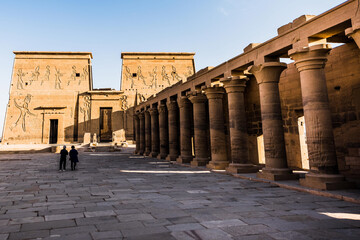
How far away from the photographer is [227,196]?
16.5ft

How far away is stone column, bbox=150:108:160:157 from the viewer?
655 inches

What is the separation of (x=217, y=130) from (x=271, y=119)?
2.96 m

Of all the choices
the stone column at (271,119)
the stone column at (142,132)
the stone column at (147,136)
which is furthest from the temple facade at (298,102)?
the stone column at (142,132)

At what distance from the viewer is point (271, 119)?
6988 millimetres

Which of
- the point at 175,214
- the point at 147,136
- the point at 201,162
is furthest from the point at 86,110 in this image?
the point at 175,214

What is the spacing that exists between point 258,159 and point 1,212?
30.7 ft

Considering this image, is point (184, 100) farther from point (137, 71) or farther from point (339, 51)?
point (137, 71)

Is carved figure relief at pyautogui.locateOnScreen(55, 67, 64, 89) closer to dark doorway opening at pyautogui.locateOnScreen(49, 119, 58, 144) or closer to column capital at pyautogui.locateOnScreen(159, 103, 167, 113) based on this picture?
dark doorway opening at pyautogui.locateOnScreen(49, 119, 58, 144)

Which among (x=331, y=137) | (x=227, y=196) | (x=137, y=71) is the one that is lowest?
(x=227, y=196)

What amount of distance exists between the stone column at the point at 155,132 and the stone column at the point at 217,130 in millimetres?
7292

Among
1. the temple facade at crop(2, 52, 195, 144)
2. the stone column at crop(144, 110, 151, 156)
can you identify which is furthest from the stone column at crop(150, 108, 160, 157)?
the temple facade at crop(2, 52, 195, 144)

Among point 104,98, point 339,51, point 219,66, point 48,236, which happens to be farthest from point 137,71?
point 48,236

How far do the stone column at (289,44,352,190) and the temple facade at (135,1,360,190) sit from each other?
0.02 metres

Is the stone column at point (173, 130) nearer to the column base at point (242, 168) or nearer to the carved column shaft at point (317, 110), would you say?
the column base at point (242, 168)
